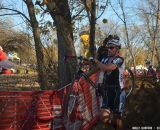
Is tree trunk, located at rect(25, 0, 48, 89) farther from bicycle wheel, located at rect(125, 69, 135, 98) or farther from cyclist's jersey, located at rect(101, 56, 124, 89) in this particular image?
cyclist's jersey, located at rect(101, 56, 124, 89)

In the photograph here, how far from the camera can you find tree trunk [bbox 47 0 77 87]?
13734 millimetres

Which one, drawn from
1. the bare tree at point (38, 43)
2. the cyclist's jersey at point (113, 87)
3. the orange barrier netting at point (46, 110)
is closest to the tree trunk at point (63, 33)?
the orange barrier netting at point (46, 110)

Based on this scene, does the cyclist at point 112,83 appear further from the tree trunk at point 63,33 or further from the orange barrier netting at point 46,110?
the tree trunk at point 63,33

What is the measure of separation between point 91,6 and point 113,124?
11.4 m

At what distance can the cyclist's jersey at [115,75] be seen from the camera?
8633 millimetres

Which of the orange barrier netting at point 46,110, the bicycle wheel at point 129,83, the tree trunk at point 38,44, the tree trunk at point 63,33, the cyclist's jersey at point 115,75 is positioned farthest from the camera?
the tree trunk at point 38,44

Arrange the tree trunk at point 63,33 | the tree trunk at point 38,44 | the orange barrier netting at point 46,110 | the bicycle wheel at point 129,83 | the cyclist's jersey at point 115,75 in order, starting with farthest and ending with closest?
the tree trunk at point 38,44
the tree trunk at point 63,33
the bicycle wheel at point 129,83
the orange barrier netting at point 46,110
the cyclist's jersey at point 115,75

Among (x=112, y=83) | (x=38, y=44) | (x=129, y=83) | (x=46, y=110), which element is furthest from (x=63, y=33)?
(x=38, y=44)

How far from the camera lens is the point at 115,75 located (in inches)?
344

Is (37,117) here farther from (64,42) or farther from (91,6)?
(91,6)

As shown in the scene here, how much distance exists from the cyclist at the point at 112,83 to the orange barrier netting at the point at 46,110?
37.9 inches

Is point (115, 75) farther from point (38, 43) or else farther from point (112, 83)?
point (38, 43)

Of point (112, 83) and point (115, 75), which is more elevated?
point (115, 75)

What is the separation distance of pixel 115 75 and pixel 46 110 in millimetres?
1589
